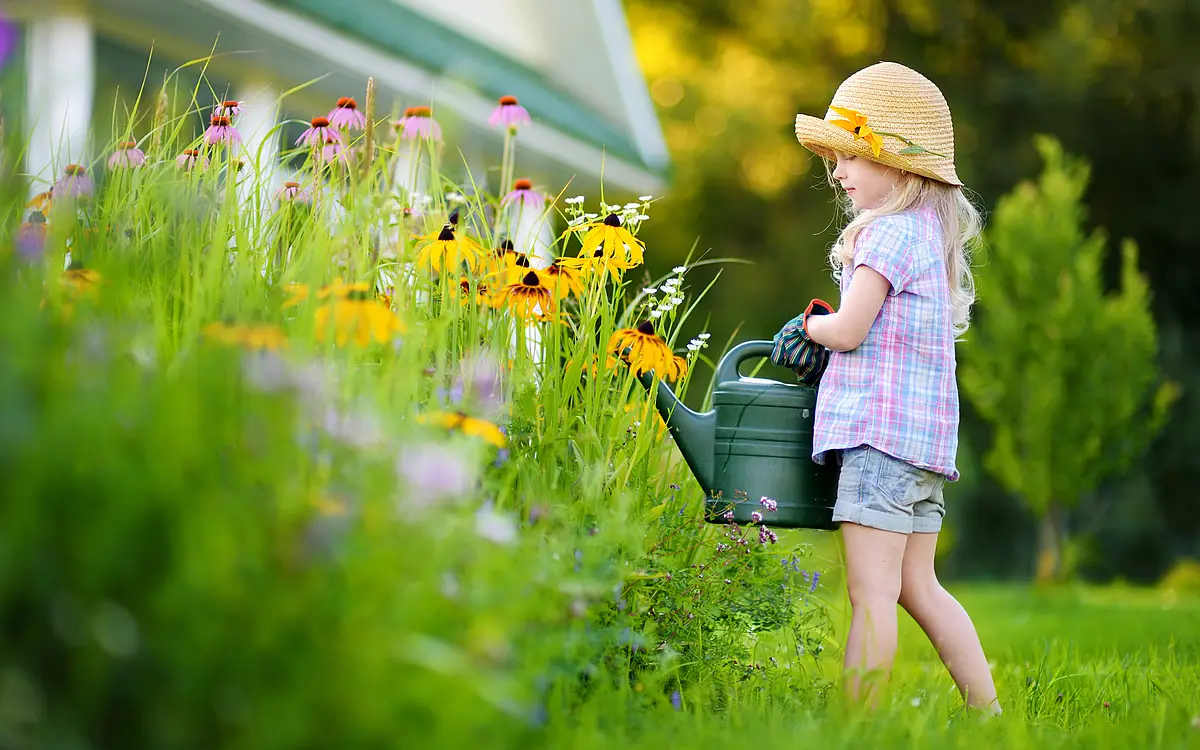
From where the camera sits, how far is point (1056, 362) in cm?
851

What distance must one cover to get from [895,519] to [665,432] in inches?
→ 23.0

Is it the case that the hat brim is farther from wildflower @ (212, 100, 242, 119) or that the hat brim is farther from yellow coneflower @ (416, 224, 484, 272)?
wildflower @ (212, 100, 242, 119)

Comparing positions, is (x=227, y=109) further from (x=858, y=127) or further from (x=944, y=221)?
(x=944, y=221)

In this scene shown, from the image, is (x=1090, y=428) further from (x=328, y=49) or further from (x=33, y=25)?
(x=33, y=25)

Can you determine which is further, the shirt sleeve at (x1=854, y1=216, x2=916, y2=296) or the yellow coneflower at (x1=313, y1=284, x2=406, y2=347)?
the shirt sleeve at (x1=854, y1=216, x2=916, y2=296)

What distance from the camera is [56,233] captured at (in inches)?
66.7

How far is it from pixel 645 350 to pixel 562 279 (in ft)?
0.91

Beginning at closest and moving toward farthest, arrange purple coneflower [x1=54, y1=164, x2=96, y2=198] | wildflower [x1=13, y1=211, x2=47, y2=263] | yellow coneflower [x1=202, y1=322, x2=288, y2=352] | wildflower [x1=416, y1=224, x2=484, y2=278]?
1. yellow coneflower [x1=202, y1=322, x2=288, y2=352]
2. wildflower [x1=13, y1=211, x2=47, y2=263]
3. purple coneflower [x1=54, y1=164, x2=96, y2=198]
4. wildflower [x1=416, y1=224, x2=484, y2=278]

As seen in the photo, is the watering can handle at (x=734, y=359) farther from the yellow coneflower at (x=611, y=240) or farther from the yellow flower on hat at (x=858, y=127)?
the yellow flower on hat at (x=858, y=127)

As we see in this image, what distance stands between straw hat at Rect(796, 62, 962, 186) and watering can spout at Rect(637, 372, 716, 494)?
75cm

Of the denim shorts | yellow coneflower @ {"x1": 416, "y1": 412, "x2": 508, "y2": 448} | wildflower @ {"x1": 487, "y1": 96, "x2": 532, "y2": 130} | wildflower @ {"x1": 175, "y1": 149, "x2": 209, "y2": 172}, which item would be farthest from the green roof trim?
yellow coneflower @ {"x1": 416, "y1": 412, "x2": 508, "y2": 448}

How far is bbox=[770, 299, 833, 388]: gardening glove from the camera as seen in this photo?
9.35ft

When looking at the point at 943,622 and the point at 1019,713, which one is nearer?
the point at 1019,713

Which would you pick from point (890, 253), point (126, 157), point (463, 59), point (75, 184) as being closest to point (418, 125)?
point (126, 157)
